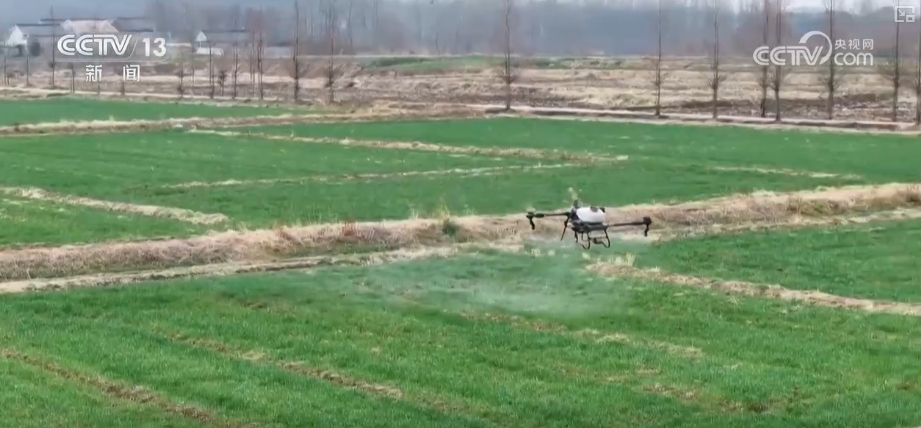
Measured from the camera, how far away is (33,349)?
11.4m

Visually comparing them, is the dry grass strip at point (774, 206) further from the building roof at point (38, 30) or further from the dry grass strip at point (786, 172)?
the building roof at point (38, 30)

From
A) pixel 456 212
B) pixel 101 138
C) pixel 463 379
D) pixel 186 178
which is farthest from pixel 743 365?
pixel 101 138

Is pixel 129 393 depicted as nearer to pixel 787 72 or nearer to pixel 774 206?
pixel 774 206

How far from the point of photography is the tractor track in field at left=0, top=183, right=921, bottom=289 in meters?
15.8

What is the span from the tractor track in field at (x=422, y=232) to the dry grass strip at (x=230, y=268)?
0.67 ft

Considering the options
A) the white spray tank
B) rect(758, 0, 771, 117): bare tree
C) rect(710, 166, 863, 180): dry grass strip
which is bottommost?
rect(710, 166, 863, 180): dry grass strip

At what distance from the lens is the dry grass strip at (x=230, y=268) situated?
1462 centimetres

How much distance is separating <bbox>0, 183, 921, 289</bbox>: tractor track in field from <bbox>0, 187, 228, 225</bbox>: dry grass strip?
2432 millimetres

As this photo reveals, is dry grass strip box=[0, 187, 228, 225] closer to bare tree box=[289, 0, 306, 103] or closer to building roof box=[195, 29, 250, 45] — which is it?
bare tree box=[289, 0, 306, 103]

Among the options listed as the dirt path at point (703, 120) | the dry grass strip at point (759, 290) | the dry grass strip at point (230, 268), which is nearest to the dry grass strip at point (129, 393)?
the dry grass strip at point (230, 268)

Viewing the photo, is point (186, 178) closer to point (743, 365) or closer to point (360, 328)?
point (360, 328)

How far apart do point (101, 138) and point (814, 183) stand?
18753 millimetres

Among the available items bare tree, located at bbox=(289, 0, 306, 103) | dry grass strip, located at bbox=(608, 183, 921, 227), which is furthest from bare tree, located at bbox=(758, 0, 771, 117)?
dry grass strip, located at bbox=(608, 183, 921, 227)

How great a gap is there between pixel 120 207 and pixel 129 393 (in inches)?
483
